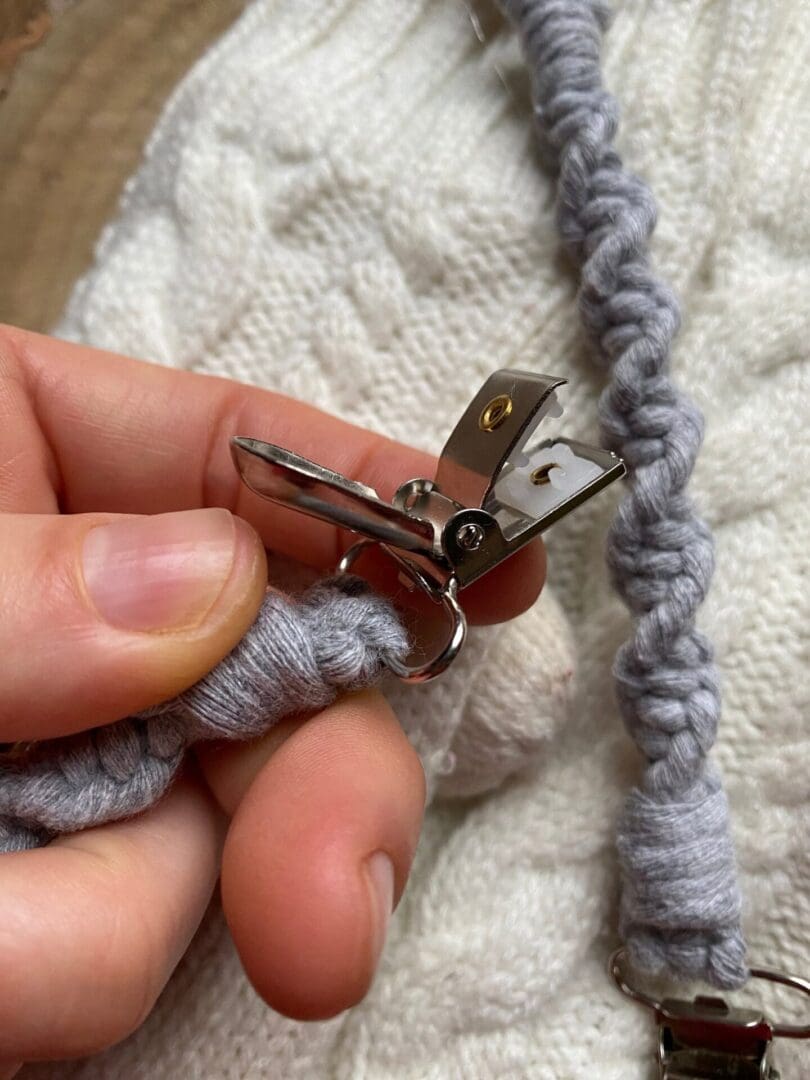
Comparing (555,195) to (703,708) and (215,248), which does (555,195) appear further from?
(703,708)

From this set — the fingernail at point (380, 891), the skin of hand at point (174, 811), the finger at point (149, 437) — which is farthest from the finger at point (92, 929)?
the finger at point (149, 437)

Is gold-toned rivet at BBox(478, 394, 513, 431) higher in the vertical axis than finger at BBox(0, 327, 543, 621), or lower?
higher

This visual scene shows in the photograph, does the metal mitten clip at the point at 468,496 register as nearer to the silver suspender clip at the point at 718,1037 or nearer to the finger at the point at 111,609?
the finger at the point at 111,609

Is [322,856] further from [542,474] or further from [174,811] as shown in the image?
[542,474]

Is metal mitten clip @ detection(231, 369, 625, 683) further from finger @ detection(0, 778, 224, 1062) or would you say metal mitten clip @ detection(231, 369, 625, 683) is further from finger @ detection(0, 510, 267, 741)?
finger @ detection(0, 778, 224, 1062)

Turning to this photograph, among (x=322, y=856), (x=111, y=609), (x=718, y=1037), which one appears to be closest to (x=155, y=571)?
(x=111, y=609)

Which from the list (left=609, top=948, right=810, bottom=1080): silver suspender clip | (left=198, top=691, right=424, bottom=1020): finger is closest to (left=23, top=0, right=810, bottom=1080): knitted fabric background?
(left=609, top=948, right=810, bottom=1080): silver suspender clip
